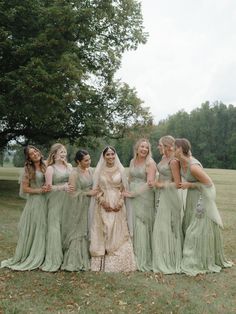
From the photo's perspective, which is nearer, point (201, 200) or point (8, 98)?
point (201, 200)

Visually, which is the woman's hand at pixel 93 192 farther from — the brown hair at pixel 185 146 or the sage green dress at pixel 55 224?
the brown hair at pixel 185 146

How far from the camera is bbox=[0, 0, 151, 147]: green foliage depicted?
17.3m

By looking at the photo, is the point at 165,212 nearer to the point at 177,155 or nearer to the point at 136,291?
the point at 177,155

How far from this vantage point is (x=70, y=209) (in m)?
8.48

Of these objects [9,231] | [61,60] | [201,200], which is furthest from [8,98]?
[201,200]

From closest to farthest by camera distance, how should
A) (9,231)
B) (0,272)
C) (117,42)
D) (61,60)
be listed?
(0,272), (9,231), (61,60), (117,42)

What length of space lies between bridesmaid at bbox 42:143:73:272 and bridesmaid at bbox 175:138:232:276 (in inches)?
89.9

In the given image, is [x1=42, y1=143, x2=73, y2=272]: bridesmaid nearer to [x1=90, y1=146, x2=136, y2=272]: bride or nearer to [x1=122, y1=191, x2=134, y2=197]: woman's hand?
[x1=90, y1=146, x2=136, y2=272]: bride

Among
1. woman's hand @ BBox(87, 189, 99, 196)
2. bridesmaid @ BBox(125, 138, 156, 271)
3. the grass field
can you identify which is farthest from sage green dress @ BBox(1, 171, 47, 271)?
bridesmaid @ BBox(125, 138, 156, 271)

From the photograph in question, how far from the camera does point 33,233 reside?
335 inches

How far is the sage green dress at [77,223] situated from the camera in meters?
8.26

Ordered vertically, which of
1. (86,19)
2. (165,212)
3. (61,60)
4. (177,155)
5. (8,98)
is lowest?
(165,212)

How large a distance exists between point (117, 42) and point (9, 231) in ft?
49.8

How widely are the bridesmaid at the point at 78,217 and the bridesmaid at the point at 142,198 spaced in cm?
88
